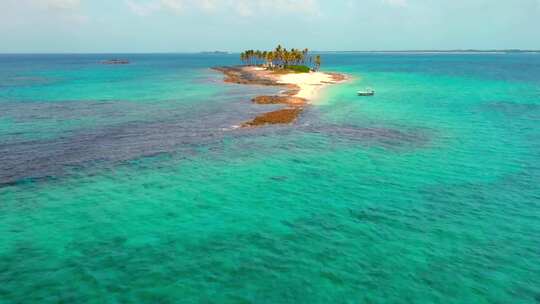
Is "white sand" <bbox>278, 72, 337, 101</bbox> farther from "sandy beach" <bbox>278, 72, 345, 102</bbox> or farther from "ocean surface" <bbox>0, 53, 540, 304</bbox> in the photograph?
"ocean surface" <bbox>0, 53, 540, 304</bbox>

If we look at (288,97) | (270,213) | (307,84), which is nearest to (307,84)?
(307,84)

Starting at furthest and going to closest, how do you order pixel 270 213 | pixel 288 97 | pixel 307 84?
pixel 307 84, pixel 288 97, pixel 270 213

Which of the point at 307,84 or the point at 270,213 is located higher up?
the point at 307,84

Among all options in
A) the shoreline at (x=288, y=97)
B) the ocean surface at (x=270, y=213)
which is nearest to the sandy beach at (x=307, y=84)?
the shoreline at (x=288, y=97)

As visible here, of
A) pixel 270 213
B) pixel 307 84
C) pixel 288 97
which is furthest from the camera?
pixel 307 84

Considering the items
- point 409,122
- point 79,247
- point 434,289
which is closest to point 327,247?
point 434,289

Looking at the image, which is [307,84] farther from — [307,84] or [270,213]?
[270,213]

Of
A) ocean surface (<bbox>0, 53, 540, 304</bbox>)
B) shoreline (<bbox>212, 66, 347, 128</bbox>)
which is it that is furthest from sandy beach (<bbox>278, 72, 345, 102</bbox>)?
ocean surface (<bbox>0, 53, 540, 304</bbox>)

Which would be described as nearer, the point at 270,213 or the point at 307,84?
the point at 270,213
